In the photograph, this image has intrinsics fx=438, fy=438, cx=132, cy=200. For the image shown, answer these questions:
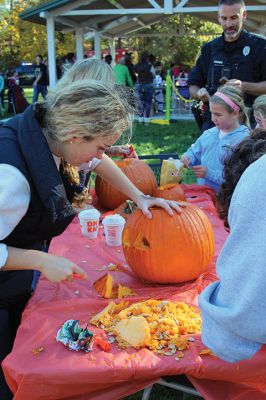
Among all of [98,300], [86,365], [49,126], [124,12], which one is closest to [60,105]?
[49,126]

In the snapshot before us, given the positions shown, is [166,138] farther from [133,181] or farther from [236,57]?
[133,181]

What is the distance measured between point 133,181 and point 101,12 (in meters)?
8.68

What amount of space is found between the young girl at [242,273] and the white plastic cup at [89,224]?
1.45 metres

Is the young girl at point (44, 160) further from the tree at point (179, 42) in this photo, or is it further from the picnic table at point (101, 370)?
the tree at point (179, 42)

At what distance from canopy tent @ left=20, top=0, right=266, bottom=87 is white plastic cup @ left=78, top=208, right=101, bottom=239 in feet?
29.5

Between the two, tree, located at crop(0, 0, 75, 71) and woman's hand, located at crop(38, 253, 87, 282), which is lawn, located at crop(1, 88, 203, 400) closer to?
woman's hand, located at crop(38, 253, 87, 282)

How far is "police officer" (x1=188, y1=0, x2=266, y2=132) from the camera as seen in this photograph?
4.05 meters

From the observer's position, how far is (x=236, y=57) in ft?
13.9

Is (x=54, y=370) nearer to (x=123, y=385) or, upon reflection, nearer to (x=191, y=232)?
(x=123, y=385)

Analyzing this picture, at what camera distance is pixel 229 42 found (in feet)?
13.9

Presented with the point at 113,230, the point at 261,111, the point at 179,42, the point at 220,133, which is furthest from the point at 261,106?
the point at 179,42

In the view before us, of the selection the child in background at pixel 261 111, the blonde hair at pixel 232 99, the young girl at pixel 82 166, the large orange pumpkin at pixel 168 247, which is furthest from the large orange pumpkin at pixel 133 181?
the large orange pumpkin at pixel 168 247

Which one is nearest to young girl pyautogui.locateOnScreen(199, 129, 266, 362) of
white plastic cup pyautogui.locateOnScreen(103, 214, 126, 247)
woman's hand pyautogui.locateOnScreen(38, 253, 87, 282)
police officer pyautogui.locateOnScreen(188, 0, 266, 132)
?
woman's hand pyautogui.locateOnScreen(38, 253, 87, 282)

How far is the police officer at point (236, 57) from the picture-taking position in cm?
405
